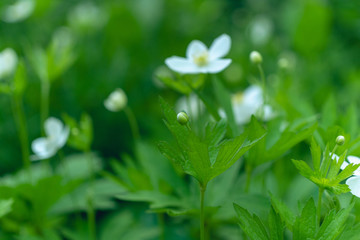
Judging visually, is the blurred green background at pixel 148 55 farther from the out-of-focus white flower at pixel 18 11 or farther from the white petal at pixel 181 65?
the white petal at pixel 181 65

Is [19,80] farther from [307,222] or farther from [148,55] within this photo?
[148,55]

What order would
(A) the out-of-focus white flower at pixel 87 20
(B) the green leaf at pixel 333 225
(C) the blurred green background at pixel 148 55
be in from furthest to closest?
1. (A) the out-of-focus white flower at pixel 87 20
2. (C) the blurred green background at pixel 148 55
3. (B) the green leaf at pixel 333 225

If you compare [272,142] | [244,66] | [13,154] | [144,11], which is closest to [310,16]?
[244,66]

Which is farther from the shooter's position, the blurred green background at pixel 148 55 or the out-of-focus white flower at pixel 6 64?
the blurred green background at pixel 148 55

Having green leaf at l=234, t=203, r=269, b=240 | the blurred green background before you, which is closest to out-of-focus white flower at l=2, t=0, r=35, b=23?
the blurred green background

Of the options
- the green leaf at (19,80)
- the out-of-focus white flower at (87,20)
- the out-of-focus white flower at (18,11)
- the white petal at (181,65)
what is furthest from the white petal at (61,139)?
the out-of-focus white flower at (87,20)

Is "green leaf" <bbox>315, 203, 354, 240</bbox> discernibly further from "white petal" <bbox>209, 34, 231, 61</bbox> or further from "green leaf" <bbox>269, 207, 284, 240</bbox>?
"white petal" <bbox>209, 34, 231, 61</bbox>
